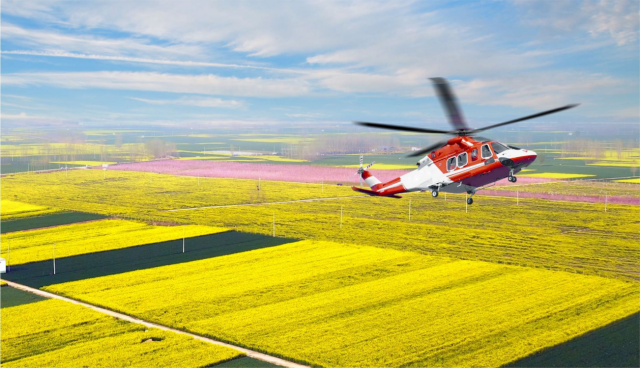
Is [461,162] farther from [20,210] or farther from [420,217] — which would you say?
[20,210]

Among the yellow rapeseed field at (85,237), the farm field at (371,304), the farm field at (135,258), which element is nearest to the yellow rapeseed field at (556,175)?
the farm field at (135,258)

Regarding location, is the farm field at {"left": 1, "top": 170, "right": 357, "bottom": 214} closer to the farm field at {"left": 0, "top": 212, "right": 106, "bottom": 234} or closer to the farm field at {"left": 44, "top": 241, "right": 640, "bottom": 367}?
the farm field at {"left": 0, "top": 212, "right": 106, "bottom": 234}

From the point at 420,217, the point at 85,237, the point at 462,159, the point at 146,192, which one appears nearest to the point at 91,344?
the point at 462,159

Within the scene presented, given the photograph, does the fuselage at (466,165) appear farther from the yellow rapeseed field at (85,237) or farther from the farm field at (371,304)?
the yellow rapeseed field at (85,237)

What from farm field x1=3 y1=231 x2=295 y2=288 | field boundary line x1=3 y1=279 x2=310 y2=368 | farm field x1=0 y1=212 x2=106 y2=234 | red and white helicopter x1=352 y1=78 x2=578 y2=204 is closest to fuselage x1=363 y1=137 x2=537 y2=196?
red and white helicopter x1=352 y1=78 x2=578 y2=204

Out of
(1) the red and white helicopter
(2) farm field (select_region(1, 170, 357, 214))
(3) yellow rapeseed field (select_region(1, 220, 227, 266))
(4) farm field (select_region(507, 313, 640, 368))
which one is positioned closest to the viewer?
(1) the red and white helicopter

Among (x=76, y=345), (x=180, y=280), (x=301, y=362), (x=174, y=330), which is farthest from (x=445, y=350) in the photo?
(x=180, y=280)
